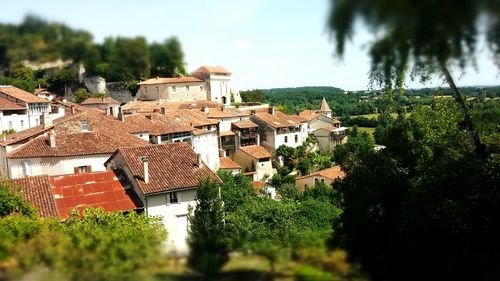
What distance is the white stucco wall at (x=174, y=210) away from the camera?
19500 mm

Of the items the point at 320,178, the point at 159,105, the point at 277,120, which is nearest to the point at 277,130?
the point at 277,120

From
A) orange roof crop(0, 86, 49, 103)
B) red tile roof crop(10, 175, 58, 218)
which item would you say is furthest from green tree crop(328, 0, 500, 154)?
orange roof crop(0, 86, 49, 103)

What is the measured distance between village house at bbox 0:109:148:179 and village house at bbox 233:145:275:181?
22263mm

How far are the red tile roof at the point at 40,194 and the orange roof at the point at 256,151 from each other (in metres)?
31.7

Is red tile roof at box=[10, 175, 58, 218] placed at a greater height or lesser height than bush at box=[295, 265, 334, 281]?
lesser

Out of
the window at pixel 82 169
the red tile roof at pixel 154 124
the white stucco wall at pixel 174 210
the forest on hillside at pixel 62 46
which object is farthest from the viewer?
the red tile roof at pixel 154 124

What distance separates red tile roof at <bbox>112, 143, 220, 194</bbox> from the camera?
19.8m

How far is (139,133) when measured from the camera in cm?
3394

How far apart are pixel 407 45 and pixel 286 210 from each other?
21187 millimetres

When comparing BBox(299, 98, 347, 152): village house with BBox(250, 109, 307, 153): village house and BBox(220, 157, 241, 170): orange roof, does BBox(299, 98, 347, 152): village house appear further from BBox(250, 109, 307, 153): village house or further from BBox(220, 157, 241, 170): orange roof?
BBox(220, 157, 241, 170): orange roof

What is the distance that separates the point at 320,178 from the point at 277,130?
1437cm

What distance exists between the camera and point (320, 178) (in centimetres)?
4094

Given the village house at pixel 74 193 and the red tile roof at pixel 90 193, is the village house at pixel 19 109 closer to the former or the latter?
the red tile roof at pixel 90 193

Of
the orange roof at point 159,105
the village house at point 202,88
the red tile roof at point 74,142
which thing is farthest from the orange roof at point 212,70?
the red tile roof at point 74,142
